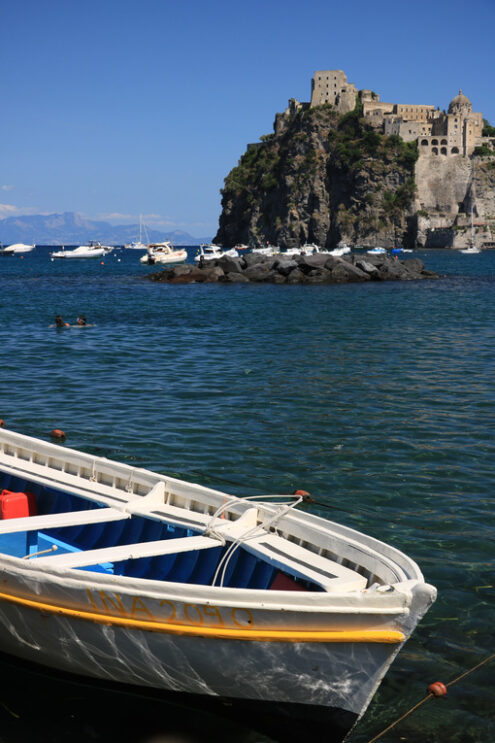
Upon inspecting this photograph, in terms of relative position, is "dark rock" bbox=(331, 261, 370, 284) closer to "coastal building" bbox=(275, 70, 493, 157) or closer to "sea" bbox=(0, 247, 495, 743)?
"sea" bbox=(0, 247, 495, 743)

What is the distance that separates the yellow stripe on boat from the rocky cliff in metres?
161

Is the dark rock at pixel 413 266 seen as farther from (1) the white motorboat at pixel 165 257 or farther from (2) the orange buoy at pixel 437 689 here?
(2) the orange buoy at pixel 437 689

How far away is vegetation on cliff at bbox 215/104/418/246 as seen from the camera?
162250 mm

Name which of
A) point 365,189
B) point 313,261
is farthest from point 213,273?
point 365,189

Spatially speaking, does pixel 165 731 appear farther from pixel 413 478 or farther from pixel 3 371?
pixel 3 371

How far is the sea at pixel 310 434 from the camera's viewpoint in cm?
682

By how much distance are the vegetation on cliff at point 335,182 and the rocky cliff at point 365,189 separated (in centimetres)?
23

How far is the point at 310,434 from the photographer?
623 inches

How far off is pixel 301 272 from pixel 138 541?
199 feet

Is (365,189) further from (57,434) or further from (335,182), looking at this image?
(57,434)

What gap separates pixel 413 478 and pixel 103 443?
20.9 ft

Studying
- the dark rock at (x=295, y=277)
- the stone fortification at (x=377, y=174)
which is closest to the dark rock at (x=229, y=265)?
the dark rock at (x=295, y=277)

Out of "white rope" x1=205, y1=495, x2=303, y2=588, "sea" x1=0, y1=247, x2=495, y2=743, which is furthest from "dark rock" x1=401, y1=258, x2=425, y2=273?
"white rope" x1=205, y1=495, x2=303, y2=588

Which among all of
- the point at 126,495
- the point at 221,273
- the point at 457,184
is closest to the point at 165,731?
the point at 126,495
